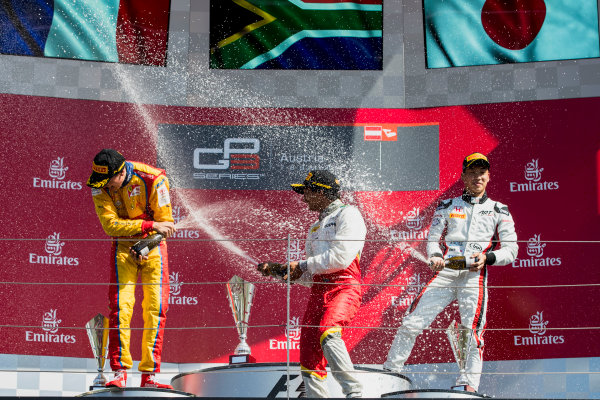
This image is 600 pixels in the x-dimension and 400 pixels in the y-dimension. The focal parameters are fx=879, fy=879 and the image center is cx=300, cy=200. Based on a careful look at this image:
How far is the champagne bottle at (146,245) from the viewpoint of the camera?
12.5 ft

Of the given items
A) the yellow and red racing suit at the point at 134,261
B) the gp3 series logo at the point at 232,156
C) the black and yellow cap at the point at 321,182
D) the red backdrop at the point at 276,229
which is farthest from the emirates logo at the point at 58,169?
the black and yellow cap at the point at 321,182

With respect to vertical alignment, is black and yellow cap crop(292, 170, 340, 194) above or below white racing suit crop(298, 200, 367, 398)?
above

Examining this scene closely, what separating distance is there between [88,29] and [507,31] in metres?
2.59

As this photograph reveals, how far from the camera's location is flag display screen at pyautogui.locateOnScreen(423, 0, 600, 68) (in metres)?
5.36

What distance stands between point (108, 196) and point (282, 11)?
7.14 ft

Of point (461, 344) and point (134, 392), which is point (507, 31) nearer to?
point (461, 344)

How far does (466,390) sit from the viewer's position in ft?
12.2

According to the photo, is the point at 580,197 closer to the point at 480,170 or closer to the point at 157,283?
the point at 480,170

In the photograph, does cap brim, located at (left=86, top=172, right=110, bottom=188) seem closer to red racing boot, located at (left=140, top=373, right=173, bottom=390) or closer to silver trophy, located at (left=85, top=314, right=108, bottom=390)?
silver trophy, located at (left=85, top=314, right=108, bottom=390)

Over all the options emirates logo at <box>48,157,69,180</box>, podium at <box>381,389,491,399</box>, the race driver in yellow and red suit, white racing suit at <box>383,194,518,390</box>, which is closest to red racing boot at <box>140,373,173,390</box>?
the race driver in yellow and red suit

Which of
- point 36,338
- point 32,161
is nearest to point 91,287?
point 36,338

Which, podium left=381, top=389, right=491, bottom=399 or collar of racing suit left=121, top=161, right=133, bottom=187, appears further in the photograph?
collar of racing suit left=121, top=161, right=133, bottom=187

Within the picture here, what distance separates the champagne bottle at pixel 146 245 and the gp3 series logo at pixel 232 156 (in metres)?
Result: 1.59

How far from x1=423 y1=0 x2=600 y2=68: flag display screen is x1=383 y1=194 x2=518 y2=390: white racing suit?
147cm
